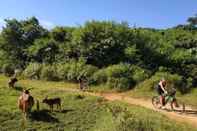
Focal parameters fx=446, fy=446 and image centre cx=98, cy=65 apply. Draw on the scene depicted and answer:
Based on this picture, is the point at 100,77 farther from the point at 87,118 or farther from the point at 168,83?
the point at 87,118

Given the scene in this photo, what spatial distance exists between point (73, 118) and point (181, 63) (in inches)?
673

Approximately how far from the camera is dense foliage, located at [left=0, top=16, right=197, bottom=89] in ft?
105

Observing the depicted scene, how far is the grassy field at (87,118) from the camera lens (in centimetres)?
1753

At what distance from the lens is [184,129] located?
57.4 ft

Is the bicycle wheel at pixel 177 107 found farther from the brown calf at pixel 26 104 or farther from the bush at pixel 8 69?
the bush at pixel 8 69

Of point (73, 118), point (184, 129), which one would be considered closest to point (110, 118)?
point (73, 118)

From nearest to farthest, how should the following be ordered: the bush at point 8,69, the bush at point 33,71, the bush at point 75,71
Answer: the bush at point 75,71 → the bush at point 33,71 → the bush at point 8,69

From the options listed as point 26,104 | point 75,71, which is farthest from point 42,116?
point 75,71

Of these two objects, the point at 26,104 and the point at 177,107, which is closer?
the point at 26,104

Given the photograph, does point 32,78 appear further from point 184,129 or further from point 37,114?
point 184,129

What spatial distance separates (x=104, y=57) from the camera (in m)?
35.5

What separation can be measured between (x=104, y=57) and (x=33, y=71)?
613 cm

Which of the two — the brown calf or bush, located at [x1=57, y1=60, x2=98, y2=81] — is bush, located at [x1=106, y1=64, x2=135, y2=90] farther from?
the brown calf

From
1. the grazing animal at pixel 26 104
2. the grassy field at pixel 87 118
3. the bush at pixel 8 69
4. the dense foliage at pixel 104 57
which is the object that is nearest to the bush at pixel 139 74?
the dense foliage at pixel 104 57
